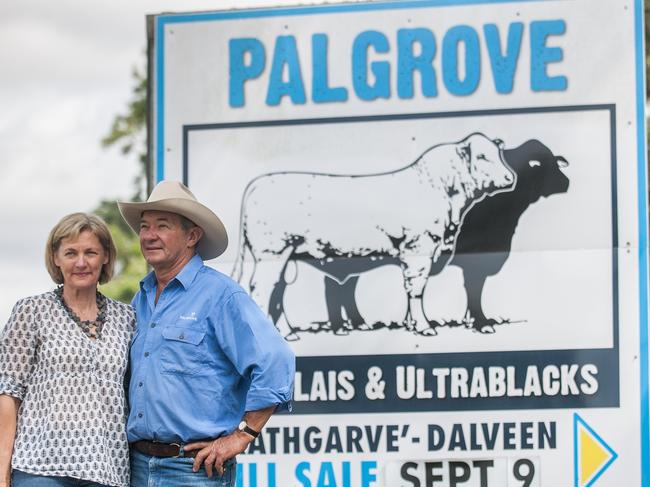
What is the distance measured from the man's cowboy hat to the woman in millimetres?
263

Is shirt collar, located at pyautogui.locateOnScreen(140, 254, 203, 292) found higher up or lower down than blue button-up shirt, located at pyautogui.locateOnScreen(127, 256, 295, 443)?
higher up

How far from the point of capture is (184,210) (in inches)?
146

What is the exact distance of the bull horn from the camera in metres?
4.61

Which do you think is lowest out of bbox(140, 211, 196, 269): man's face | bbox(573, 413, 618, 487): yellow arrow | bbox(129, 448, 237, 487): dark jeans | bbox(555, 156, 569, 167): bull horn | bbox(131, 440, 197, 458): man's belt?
bbox(573, 413, 618, 487): yellow arrow

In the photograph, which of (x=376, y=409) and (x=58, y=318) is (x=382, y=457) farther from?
(x=58, y=318)

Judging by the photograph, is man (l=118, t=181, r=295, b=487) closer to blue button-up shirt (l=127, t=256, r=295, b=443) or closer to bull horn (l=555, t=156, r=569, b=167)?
blue button-up shirt (l=127, t=256, r=295, b=443)

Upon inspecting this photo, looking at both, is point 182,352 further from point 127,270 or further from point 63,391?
point 127,270

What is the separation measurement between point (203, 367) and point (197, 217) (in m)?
0.54

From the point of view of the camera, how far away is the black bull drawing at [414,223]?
181 inches

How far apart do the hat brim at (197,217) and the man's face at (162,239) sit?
31 millimetres

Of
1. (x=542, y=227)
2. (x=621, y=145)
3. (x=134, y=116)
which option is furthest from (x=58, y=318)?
(x=134, y=116)

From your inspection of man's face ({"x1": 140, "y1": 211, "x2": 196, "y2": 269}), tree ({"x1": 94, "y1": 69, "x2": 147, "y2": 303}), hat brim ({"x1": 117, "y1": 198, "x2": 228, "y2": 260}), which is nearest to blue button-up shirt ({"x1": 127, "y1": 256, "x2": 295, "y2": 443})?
man's face ({"x1": 140, "y1": 211, "x2": 196, "y2": 269})

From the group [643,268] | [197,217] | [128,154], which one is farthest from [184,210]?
[128,154]

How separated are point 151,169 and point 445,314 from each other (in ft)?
4.71
